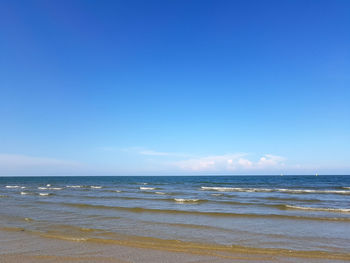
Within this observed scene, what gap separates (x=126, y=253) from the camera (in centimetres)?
750

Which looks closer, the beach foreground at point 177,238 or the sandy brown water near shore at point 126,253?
the sandy brown water near shore at point 126,253

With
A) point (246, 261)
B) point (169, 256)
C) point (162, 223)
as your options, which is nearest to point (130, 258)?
point (169, 256)

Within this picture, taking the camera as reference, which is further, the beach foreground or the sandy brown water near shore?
the beach foreground

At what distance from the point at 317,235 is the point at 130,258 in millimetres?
8003

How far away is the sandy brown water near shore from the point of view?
6914 millimetres

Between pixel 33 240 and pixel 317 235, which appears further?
pixel 317 235

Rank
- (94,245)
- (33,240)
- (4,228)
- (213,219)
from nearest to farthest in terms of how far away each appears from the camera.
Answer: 1. (94,245)
2. (33,240)
3. (4,228)
4. (213,219)

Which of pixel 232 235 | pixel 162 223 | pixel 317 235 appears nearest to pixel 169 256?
pixel 232 235

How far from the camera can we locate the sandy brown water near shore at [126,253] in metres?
6.91

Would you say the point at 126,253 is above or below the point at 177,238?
above

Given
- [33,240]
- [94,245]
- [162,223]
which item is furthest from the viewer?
[162,223]

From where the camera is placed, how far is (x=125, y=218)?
13.8 meters

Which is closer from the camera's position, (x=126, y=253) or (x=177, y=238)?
(x=126, y=253)

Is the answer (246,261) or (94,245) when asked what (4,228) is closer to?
(94,245)
